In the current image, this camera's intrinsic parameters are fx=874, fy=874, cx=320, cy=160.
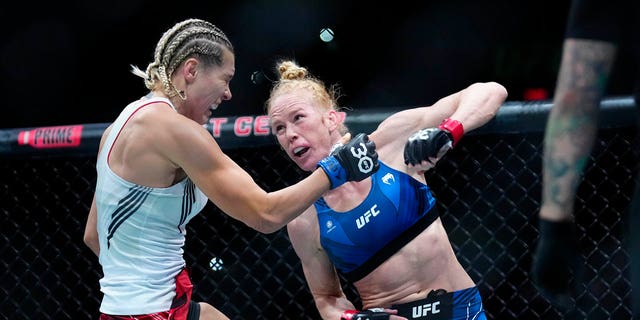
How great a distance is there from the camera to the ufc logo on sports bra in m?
2.43

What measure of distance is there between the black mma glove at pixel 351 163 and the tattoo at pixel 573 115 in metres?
0.75

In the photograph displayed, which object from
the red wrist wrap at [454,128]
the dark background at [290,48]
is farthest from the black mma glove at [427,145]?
the dark background at [290,48]

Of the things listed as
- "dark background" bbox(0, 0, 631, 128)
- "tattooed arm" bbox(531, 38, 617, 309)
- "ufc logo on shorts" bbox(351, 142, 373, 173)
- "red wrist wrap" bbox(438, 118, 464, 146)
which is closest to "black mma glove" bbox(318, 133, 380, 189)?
"ufc logo on shorts" bbox(351, 142, 373, 173)

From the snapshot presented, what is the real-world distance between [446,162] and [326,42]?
→ 2.98 ft

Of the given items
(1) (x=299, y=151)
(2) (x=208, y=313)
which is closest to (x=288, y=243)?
(1) (x=299, y=151)

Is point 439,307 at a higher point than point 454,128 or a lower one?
lower

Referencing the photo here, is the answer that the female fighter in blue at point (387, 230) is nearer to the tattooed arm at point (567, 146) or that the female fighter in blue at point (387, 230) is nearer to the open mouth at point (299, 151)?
the open mouth at point (299, 151)

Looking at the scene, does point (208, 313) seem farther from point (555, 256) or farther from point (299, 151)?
point (555, 256)

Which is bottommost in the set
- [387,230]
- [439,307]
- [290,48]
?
[439,307]

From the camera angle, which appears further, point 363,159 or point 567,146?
point 363,159

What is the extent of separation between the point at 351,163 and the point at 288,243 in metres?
1.06

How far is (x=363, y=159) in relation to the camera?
2.10 meters

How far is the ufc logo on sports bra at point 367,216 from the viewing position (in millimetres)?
2434

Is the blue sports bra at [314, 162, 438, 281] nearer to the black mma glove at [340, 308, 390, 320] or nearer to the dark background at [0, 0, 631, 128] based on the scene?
the black mma glove at [340, 308, 390, 320]
